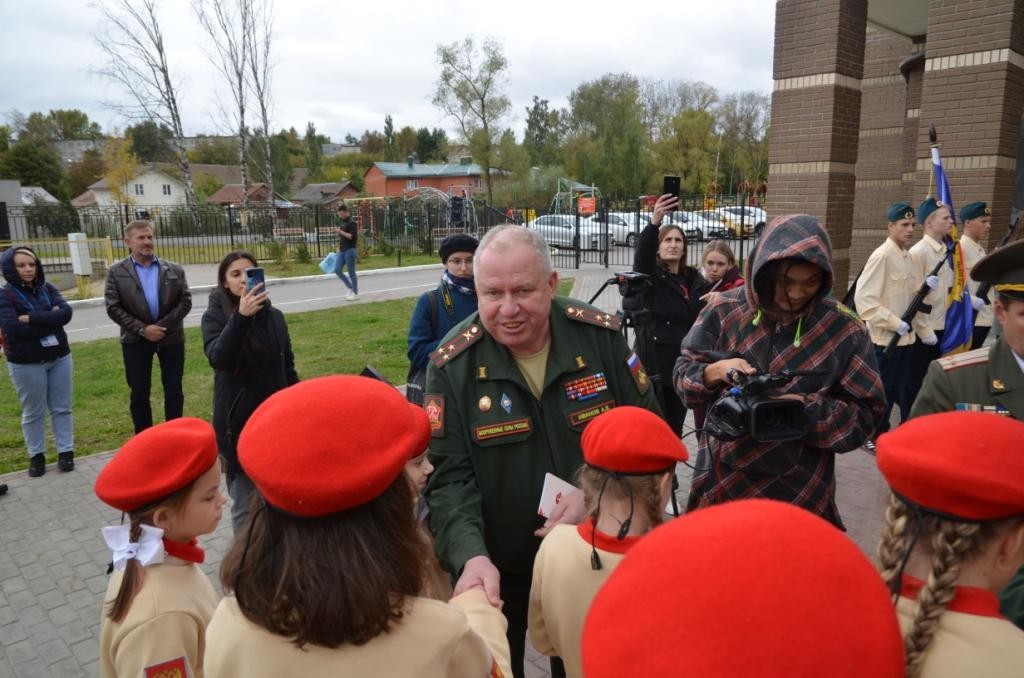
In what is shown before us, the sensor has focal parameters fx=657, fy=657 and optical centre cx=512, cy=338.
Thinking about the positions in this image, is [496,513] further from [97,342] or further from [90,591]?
[97,342]

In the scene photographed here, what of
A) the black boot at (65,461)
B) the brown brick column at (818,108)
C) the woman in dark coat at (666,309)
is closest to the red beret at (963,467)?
the woman in dark coat at (666,309)

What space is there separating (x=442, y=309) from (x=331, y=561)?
3.41 metres

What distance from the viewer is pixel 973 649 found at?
1.17m

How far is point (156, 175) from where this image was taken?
255 ft

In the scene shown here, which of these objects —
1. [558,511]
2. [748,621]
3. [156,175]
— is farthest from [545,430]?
[156,175]

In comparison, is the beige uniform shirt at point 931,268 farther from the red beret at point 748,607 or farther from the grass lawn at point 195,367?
the red beret at point 748,607

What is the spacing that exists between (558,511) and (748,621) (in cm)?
169

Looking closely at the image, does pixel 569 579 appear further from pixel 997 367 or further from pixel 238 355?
pixel 238 355

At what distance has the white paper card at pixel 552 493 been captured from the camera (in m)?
2.33

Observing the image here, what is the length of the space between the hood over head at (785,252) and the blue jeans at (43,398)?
6041mm

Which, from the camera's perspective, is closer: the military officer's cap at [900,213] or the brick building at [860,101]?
the military officer's cap at [900,213]

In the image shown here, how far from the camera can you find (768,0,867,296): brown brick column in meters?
8.29

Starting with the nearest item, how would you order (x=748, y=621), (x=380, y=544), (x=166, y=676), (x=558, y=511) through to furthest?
(x=748, y=621) → (x=380, y=544) → (x=166, y=676) → (x=558, y=511)

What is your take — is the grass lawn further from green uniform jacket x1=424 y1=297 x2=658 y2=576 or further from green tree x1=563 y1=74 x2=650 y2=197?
green tree x1=563 y1=74 x2=650 y2=197
